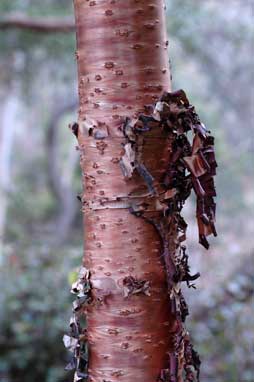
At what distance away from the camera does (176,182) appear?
81cm

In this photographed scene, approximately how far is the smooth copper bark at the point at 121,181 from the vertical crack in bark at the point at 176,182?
0.01 meters

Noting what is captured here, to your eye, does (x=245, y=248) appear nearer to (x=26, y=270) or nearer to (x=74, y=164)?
(x=26, y=270)

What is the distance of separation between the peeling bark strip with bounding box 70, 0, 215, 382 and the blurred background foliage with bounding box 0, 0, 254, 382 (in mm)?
2281

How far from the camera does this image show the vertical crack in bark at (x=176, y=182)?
0.77 meters

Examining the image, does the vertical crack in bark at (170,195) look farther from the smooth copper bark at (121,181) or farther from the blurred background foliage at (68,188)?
the blurred background foliage at (68,188)

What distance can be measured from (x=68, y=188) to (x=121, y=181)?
9879 millimetres

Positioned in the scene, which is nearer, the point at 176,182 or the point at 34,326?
the point at 176,182

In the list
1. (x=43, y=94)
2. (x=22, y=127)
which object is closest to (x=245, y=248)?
(x=43, y=94)

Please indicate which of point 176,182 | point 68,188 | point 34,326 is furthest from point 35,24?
point 68,188

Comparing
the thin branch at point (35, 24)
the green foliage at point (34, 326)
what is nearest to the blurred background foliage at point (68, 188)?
the green foliage at point (34, 326)

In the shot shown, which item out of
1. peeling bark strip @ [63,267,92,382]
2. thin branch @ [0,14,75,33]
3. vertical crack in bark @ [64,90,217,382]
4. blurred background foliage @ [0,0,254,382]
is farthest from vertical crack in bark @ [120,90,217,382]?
thin branch @ [0,14,75,33]

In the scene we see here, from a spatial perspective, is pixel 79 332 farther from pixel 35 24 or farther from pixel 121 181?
pixel 35 24

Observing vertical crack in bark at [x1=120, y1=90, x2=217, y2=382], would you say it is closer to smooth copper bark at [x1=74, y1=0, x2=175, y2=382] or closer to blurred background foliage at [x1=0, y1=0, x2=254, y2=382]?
smooth copper bark at [x1=74, y1=0, x2=175, y2=382]

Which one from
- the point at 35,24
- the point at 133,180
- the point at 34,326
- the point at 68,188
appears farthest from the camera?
the point at 68,188
